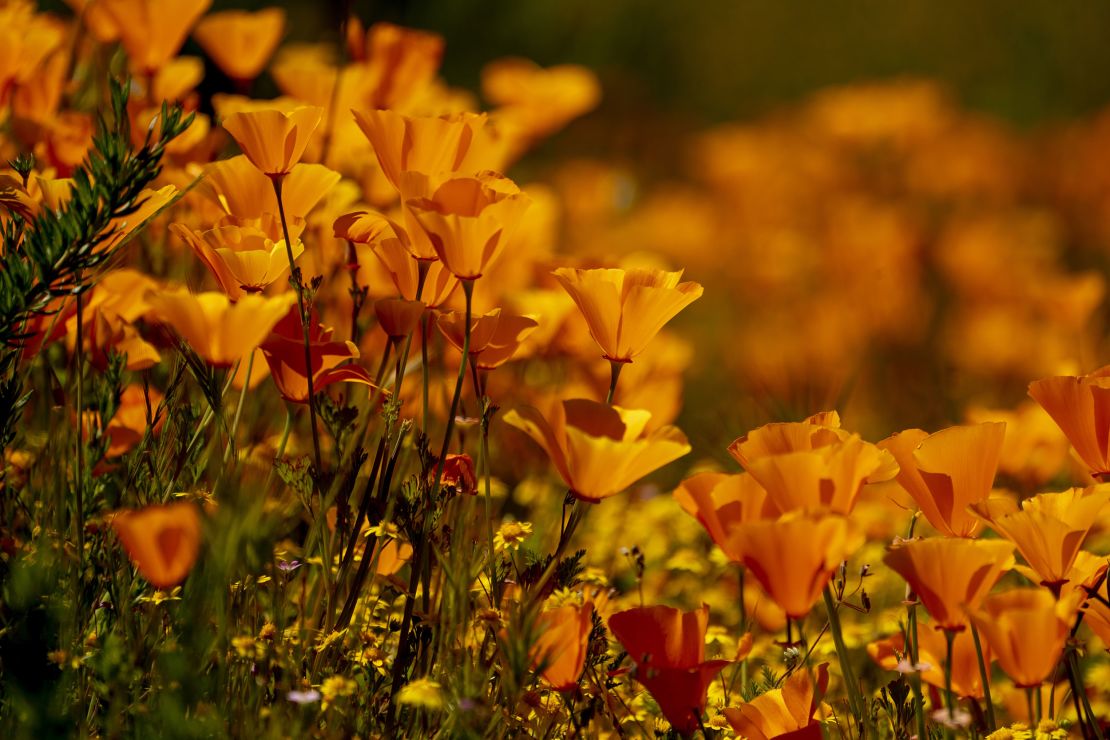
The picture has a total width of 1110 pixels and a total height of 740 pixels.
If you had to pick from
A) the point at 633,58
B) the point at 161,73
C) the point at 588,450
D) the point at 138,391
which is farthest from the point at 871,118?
the point at 588,450

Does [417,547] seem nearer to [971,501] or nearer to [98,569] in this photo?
[98,569]

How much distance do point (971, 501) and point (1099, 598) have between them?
0.46 ft

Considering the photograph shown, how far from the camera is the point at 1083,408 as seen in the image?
47.8 inches

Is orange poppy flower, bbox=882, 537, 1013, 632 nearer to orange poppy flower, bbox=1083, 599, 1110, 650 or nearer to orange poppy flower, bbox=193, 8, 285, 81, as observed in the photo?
orange poppy flower, bbox=1083, 599, 1110, 650

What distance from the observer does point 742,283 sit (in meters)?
4.96

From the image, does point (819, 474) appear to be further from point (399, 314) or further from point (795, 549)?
point (399, 314)

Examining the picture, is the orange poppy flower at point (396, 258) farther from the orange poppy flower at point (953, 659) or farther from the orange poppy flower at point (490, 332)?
the orange poppy flower at point (953, 659)

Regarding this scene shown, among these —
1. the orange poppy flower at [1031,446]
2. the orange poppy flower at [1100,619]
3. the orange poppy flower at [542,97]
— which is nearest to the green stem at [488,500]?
the orange poppy flower at [1100,619]

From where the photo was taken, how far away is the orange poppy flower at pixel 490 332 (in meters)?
1.30

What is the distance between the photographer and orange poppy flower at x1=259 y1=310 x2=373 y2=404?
4.08 ft

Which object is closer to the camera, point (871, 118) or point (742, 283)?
point (742, 283)

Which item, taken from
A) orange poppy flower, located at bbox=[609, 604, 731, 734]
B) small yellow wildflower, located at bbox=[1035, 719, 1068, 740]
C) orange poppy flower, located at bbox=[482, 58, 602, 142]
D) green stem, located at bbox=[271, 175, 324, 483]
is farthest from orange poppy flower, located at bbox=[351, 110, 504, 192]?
orange poppy flower, located at bbox=[482, 58, 602, 142]

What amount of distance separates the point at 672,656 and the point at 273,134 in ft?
2.01

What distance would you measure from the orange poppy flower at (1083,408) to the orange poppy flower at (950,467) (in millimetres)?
71
